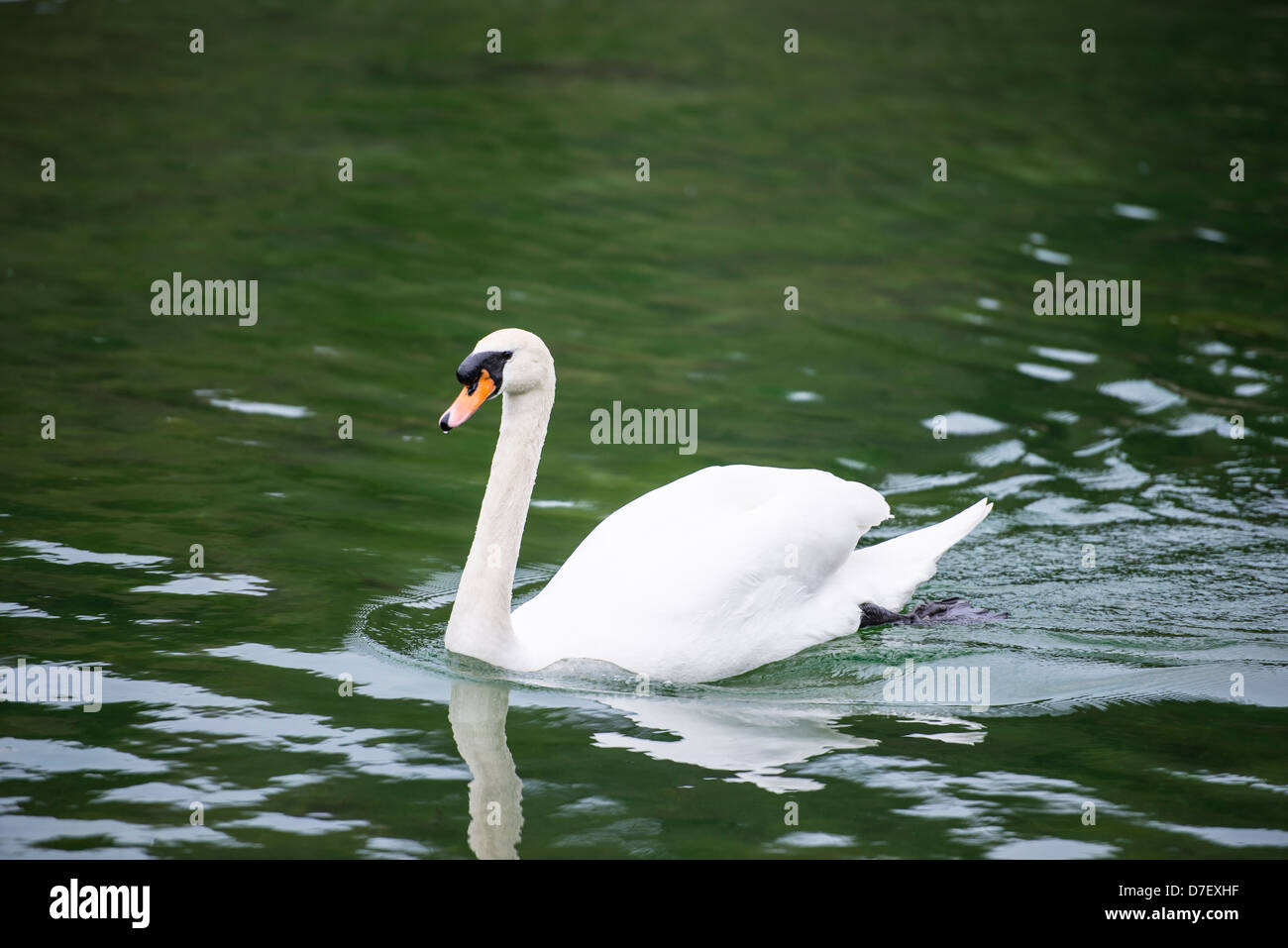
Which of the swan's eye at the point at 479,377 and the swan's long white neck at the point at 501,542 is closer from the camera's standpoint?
the swan's eye at the point at 479,377

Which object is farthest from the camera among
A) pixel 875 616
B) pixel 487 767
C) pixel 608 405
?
pixel 608 405

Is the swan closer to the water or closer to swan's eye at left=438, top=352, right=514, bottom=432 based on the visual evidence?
swan's eye at left=438, top=352, right=514, bottom=432

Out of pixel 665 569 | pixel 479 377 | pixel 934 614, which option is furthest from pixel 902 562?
pixel 479 377

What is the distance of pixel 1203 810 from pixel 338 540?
504 cm

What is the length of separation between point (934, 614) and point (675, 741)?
2411 mm

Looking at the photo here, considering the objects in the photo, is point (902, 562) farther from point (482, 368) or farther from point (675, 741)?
point (482, 368)

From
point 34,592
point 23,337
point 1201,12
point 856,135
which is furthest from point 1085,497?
point 1201,12

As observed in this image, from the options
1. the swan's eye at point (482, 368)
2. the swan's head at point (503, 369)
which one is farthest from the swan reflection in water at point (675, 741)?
the swan's eye at point (482, 368)

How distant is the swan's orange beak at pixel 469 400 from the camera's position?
24.2ft

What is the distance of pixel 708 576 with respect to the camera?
8.10 meters

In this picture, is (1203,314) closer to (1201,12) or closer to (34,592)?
(34,592)

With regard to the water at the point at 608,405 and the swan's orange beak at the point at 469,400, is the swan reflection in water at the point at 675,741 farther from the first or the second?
the swan's orange beak at the point at 469,400

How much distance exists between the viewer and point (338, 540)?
32.0ft

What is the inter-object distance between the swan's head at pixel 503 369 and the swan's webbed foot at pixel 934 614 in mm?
2288
